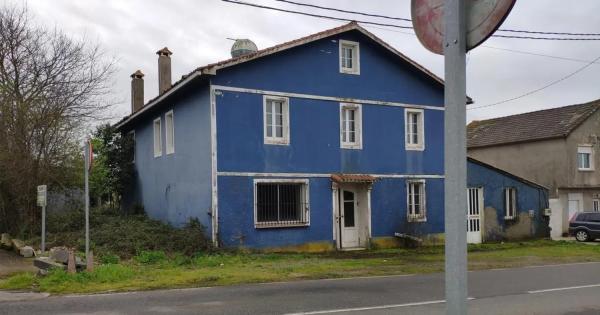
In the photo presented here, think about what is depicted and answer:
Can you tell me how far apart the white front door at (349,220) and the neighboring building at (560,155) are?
15.1 metres

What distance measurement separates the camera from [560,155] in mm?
31312

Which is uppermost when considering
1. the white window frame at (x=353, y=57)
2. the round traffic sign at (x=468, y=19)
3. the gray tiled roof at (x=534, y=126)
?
the white window frame at (x=353, y=57)

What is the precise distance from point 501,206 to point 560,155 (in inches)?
353

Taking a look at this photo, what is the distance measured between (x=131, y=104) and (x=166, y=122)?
7159 mm

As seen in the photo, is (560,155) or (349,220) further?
(560,155)

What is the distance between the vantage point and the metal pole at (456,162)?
2.32 metres

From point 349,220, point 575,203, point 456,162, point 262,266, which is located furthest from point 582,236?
point 456,162

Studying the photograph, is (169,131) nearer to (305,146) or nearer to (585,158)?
(305,146)

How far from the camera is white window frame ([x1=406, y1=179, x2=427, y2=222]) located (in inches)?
838

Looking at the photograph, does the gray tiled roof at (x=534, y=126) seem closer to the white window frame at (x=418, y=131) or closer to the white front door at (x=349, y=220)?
the white window frame at (x=418, y=131)

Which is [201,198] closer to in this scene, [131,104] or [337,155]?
[337,155]

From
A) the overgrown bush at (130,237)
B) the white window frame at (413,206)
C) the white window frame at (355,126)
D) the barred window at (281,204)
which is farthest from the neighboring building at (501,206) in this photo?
the overgrown bush at (130,237)

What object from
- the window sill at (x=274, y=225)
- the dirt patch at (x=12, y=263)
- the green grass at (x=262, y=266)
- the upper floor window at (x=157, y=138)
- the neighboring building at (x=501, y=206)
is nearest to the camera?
the green grass at (x=262, y=266)

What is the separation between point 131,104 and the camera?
2792 centimetres
